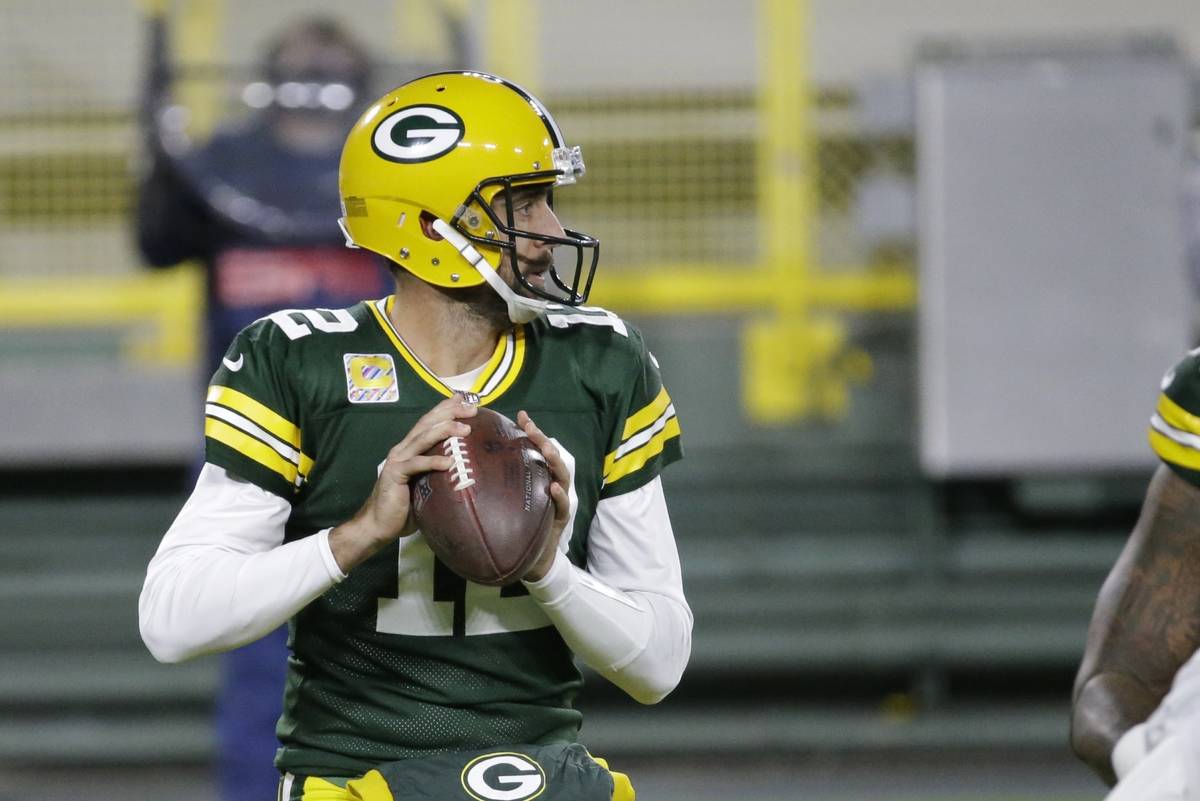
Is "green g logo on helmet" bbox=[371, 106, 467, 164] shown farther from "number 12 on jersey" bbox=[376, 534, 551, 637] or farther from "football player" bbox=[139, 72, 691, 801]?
"number 12 on jersey" bbox=[376, 534, 551, 637]

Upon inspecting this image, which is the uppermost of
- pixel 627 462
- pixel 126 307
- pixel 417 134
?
pixel 417 134

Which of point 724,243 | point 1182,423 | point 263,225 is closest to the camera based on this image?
point 1182,423

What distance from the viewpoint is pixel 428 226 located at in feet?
6.63

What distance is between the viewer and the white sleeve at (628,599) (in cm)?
185

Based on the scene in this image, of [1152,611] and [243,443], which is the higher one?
[243,443]

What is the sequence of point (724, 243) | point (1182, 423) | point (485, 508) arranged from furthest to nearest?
point (724, 243) < point (1182, 423) < point (485, 508)

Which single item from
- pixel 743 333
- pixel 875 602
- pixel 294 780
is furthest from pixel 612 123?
pixel 294 780

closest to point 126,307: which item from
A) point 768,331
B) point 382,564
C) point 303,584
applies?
point 768,331

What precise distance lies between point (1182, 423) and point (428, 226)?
100 centimetres

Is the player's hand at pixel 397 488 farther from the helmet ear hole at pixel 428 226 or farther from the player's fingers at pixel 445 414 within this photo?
the helmet ear hole at pixel 428 226

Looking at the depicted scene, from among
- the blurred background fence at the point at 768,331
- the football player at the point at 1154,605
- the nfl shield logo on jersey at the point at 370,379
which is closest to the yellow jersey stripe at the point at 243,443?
the nfl shield logo on jersey at the point at 370,379

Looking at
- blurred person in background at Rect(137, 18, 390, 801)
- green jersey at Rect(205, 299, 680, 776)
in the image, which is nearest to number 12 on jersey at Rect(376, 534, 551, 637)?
green jersey at Rect(205, 299, 680, 776)

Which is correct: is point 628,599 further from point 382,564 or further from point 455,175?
point 455,175

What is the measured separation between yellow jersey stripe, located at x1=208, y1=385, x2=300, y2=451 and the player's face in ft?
1.04
